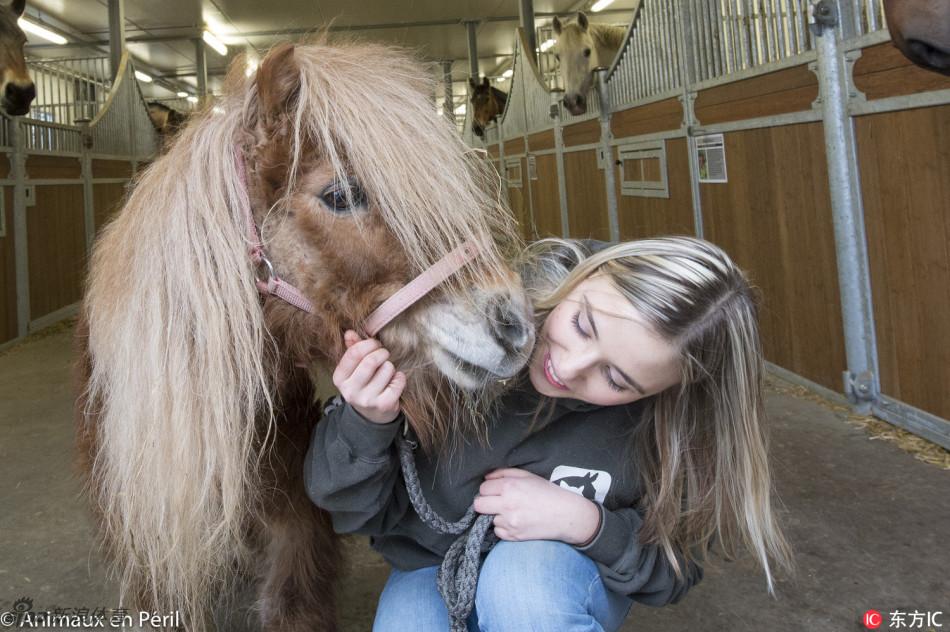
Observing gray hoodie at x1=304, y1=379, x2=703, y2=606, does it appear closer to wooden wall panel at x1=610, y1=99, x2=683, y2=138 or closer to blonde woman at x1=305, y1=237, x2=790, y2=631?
blonde woman at x1=305, y1=237, x2=790, y2=631

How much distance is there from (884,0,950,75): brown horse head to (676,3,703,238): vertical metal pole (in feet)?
6.29

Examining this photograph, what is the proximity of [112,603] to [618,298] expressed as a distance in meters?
1.47

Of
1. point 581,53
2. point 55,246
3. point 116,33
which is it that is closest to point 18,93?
point 55,246

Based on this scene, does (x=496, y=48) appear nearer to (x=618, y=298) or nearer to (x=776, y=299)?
(x=776, y=299)

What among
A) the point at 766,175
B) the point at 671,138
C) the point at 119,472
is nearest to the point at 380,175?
the point at 119,472

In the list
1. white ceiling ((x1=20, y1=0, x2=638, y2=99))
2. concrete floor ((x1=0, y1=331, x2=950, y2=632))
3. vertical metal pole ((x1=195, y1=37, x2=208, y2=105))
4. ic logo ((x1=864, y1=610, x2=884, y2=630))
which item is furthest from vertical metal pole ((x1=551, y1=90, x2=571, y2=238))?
vertical metal pole ((x1=195, y1=37, x2=208, y2=105))

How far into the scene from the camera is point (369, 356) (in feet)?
3.15

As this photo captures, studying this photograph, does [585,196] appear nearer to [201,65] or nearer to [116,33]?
[116,33]

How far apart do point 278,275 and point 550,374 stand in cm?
41

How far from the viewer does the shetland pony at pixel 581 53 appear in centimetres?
569

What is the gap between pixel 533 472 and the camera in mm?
1172

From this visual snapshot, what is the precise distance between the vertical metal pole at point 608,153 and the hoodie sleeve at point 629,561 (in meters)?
3.91

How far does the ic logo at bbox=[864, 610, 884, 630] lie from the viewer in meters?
1.50

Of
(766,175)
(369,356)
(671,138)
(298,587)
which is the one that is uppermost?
(671,138)
